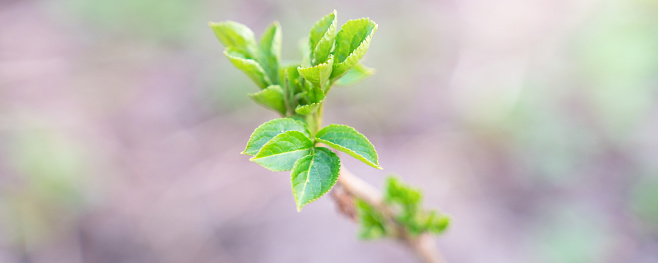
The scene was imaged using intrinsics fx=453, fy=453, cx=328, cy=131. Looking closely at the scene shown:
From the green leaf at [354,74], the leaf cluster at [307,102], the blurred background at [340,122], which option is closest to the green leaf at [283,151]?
the leaf cluster at [307,102]

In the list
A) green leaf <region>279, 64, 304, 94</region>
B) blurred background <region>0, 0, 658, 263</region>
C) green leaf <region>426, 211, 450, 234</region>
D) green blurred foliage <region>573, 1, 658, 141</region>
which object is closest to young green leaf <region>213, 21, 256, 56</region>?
green leaf <region>279, 64, 304, 94</region>

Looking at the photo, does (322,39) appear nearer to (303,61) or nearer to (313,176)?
(303,61)

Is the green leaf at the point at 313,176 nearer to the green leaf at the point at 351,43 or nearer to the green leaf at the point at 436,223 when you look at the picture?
the green leaf at the point at 351,43

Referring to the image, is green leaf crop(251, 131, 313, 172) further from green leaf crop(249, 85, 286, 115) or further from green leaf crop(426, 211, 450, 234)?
green leaf crop(426, 211, 450, 234)

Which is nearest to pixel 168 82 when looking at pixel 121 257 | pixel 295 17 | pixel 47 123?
pixel 47 123

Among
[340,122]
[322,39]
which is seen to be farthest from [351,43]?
[340,122]
